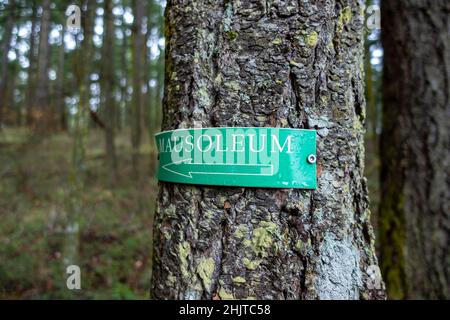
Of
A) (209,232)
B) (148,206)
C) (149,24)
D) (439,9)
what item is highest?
(149,24)

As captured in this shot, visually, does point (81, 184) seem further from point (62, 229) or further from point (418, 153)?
point (418, 153)

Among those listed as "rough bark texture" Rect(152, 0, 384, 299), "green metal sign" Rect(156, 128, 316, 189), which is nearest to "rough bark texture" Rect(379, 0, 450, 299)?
"rough bark texture" Rect(152, 0, 384, 299)

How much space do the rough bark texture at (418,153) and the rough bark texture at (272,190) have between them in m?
1.45

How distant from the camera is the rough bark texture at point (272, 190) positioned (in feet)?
3.14

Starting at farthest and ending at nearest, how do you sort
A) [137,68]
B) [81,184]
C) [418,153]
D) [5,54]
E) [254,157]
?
[5,54] < [137,68] < [81,184] < [418,153] < [254,157]

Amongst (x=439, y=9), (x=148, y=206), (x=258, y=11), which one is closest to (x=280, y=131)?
(x=258, y=11)

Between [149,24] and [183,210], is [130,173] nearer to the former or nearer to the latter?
[149,24]

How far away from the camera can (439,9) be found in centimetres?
221

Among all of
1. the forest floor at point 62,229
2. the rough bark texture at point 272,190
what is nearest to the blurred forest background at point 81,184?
the forest floor at point 62,229

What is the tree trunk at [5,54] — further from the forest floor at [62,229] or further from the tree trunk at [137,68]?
the tree trunk at [137,68]

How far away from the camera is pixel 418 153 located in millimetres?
2246

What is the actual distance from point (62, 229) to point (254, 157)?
659 centimetres

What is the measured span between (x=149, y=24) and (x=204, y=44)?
11.1 m

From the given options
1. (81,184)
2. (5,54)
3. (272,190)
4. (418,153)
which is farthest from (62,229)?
(5,54)
